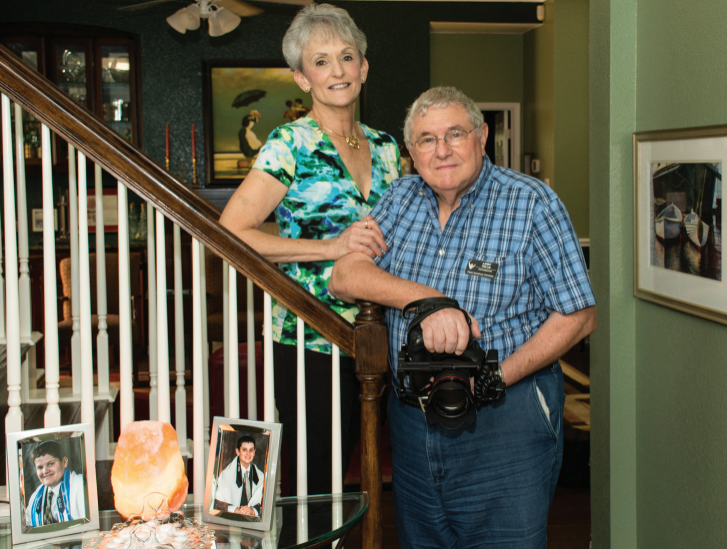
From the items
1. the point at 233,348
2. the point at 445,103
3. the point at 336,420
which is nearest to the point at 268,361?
the point at 233,348

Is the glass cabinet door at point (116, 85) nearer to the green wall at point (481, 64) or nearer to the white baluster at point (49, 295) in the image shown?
the green wall at point (481, 64)

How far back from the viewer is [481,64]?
715 centimetres

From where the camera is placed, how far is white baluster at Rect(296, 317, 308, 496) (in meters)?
1.54

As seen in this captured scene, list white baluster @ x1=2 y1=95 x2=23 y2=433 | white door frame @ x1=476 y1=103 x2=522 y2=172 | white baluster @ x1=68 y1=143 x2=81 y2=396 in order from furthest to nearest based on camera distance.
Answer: white door frame @ x1=476 y1=103 x2=522 y2=172 → white baluster @ x1=68 y1=143 x2=81 y2=396 → white baluster @ x1=2 y1=95 x2=23 y2=433

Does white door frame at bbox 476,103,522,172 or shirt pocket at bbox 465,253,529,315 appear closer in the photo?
shirt pocket at bbox 465,253,529,315

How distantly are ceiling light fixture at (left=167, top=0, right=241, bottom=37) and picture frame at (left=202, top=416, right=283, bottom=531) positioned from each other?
131 inches

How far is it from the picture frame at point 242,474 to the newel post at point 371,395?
0.33m

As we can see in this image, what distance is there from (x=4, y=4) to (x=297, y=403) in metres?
5.60

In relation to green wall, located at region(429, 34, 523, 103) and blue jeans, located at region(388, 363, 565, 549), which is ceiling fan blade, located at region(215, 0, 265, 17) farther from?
green wall, located at region(429, 34, 523, 103)

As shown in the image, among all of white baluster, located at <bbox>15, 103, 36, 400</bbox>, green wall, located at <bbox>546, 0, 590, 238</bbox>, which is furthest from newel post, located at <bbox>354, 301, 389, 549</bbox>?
green wall, located at <bbox>546, 0, 590, 238</bbox>

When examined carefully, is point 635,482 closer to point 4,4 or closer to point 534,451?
point 534,451

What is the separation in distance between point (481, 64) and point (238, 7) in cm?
383

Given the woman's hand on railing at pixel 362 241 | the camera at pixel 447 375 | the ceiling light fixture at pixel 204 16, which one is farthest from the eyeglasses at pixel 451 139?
the ceiling light fixture at pixel 204 16

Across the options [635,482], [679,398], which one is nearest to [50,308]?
[679,398]
